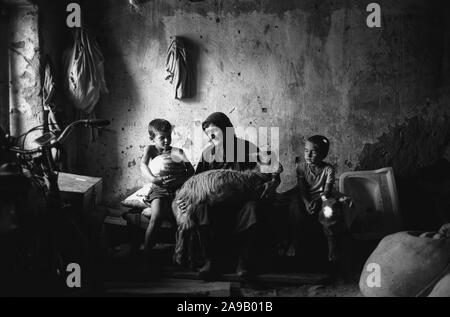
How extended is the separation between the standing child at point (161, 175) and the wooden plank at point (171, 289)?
35 cm

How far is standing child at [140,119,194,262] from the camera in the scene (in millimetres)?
4043

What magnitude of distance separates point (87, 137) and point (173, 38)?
1.57 meters

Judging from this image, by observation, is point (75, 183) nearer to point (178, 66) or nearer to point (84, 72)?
point (84, 72)

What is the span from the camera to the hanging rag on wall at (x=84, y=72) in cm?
537

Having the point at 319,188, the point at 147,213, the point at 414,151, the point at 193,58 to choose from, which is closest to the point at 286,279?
the point at 319,188

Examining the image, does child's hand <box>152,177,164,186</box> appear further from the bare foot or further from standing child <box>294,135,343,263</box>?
standing child <box>294,135,343,263</box>

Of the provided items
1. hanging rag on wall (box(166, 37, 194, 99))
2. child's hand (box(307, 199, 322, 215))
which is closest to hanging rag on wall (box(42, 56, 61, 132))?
hanging rag on wall (box(166, 37, 194, 99))

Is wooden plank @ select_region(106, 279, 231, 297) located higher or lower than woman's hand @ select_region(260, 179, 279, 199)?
lower

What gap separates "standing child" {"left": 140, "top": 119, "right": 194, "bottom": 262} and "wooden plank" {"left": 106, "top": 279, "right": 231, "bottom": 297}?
1.13 feet

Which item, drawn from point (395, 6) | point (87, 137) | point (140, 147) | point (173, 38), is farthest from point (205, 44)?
point (395, 6)

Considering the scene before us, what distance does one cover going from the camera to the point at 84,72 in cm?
540

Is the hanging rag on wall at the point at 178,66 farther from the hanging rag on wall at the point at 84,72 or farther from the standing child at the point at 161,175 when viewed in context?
the standing child at the point at 161,175
